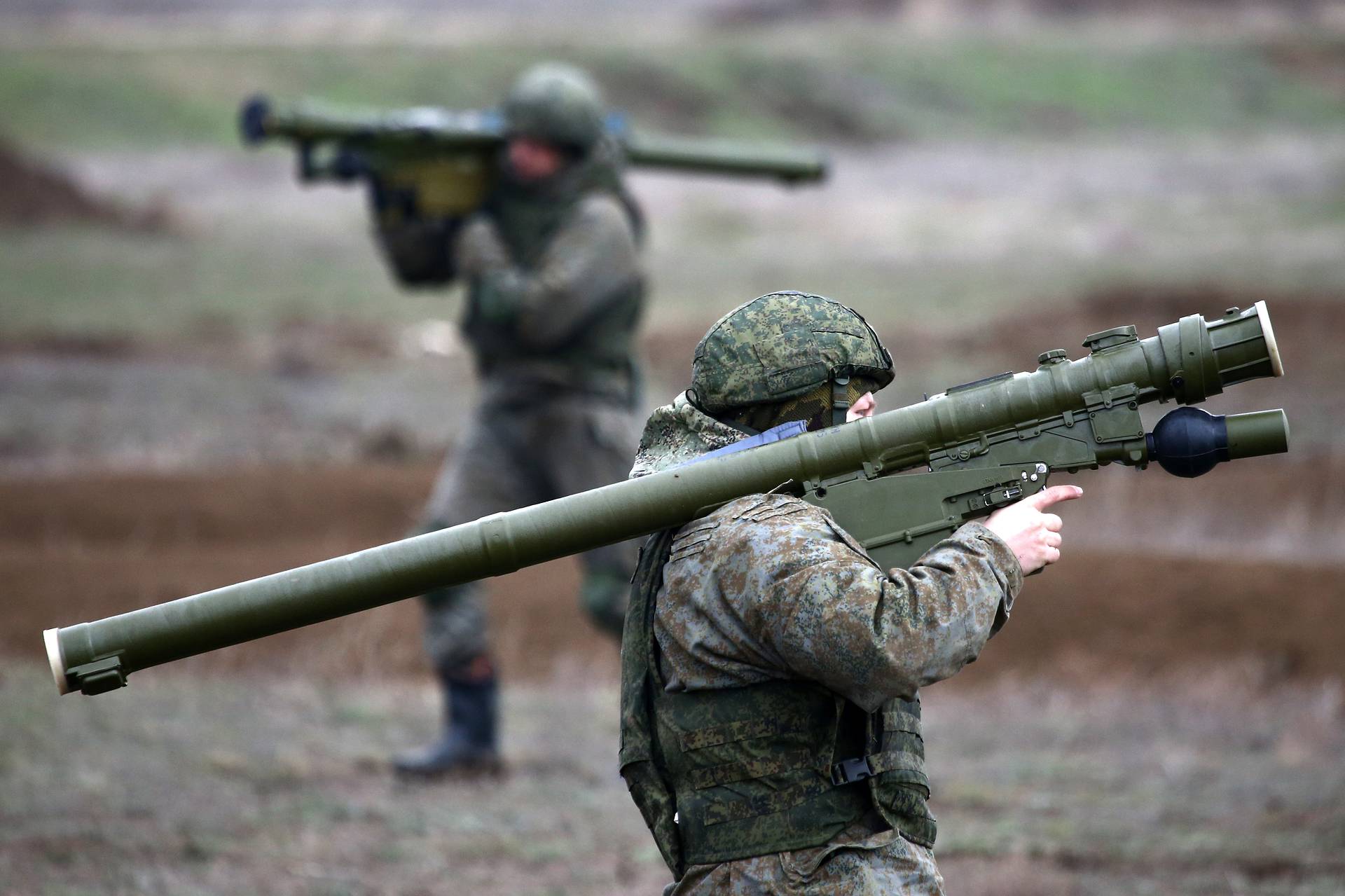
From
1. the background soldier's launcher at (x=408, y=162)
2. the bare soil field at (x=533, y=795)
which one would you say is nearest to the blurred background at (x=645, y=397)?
the bare soil field at (x=533, y=795)

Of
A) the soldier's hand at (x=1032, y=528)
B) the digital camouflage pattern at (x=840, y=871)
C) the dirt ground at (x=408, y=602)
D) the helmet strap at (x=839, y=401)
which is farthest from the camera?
the dirt ground at (x=408, y=602)

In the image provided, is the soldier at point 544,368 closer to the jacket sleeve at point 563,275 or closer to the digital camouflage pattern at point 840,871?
the jacket sleeve at point 563,275

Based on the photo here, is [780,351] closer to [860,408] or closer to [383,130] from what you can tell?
[860,408]

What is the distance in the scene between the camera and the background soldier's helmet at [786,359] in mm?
3211

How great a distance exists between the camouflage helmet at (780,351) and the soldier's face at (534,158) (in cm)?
391

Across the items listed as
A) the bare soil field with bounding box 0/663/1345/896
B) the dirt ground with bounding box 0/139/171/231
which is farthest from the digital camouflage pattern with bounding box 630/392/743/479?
the dirt ground with bounding box 0/139/171/231

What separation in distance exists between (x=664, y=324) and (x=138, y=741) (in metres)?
14.0

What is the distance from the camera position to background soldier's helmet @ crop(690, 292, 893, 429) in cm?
321

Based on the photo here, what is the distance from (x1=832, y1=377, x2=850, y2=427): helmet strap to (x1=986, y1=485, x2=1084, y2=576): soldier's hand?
0.36 metres

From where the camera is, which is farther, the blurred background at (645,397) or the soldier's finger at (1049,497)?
the blurred background at (645,397)

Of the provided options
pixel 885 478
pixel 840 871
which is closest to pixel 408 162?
pixel 885 478

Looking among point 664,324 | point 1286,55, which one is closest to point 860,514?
point 664,324

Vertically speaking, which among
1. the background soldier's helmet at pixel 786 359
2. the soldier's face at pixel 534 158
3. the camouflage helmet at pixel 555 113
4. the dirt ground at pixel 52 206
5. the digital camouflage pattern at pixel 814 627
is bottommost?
the digital camouflage pattern at pixel 814 627

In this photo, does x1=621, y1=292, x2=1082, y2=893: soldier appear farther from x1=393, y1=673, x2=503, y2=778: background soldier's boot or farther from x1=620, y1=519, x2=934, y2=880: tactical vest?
x1=393, y1=673, x2=503, y2=778: background soldier's boot
